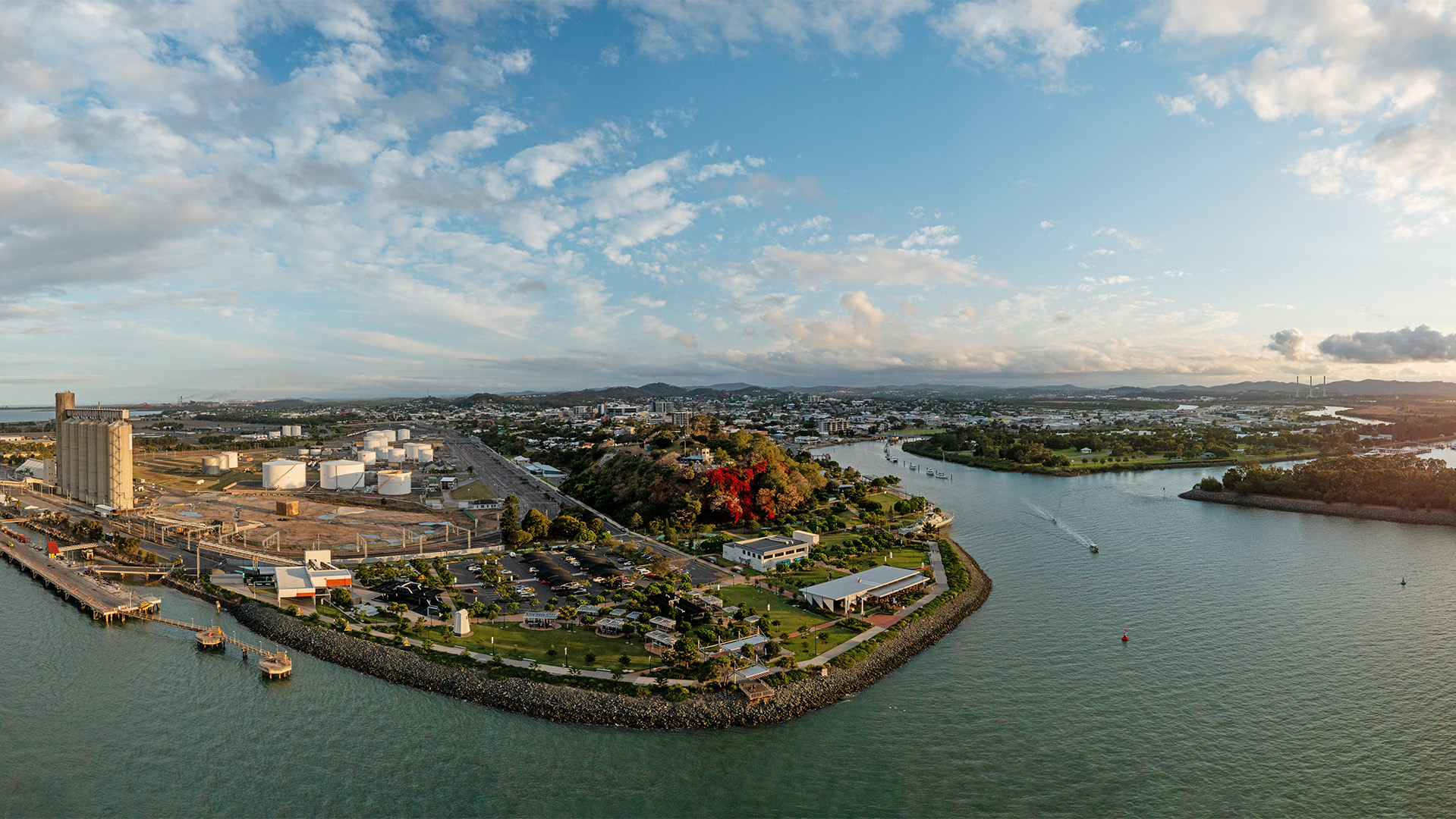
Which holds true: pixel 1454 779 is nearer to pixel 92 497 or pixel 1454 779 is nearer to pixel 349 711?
pixel 349 711

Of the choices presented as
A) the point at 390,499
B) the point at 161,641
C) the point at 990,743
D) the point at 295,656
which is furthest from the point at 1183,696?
the point at 390,499

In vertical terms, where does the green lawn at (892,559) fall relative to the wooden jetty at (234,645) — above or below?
above

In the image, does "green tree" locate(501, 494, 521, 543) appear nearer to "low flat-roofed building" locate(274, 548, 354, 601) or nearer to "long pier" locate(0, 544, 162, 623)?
"low flat-roofed building" locate(274, 548, 354, 601)

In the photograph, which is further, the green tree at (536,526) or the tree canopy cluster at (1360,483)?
the tree canopy cluster at (1360,483)

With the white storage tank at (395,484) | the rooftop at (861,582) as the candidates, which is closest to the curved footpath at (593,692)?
the rooftop at (861,582)

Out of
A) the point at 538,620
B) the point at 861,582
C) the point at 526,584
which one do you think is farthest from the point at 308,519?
the point at 861,582

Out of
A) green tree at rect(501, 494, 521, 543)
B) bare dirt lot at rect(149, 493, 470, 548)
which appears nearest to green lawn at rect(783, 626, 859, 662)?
green tree at rect(501, 494, 521, 543)

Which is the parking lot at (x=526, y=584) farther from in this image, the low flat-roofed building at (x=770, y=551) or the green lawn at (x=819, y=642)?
the green lawn at (x=819, y=642)
